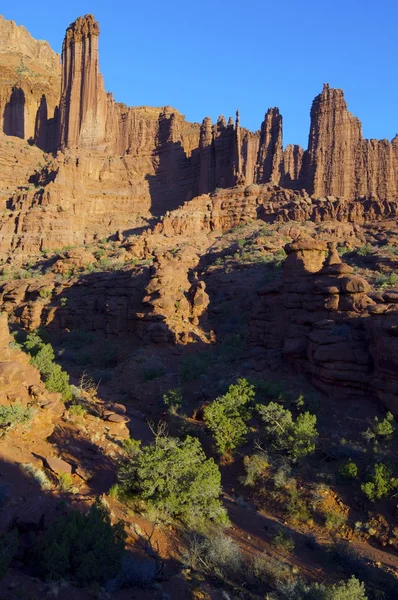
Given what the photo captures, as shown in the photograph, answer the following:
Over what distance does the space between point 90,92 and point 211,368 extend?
211 ft

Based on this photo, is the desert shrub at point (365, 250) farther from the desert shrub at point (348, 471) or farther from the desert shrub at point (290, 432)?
the desert shrub at point (348, 471)

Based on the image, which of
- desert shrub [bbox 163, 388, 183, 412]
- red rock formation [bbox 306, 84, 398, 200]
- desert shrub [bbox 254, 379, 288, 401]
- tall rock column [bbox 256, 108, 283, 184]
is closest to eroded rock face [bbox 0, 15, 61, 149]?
tall rock column [bbox 256, 108, 283, 184]

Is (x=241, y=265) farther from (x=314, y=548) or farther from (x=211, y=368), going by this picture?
(x=314, y=548)

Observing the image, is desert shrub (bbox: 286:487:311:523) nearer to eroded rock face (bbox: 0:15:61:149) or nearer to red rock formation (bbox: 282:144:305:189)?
red rock formation (bbox: 282:144:305:189)

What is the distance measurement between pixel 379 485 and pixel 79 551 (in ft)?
27.9

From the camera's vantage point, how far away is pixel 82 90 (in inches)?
2854

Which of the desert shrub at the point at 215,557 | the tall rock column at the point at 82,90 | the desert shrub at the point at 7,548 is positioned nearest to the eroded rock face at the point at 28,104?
the tall rock column at the point at 82,90

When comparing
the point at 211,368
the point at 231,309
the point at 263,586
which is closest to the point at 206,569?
the point at 263,586

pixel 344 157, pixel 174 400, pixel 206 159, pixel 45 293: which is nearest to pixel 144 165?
pixel 206 159

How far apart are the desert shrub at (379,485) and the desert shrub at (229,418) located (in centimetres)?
444

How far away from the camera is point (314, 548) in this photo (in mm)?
10758

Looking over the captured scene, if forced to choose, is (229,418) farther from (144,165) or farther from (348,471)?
(144,165)

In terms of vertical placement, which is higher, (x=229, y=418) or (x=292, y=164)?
(x=292, y=164)

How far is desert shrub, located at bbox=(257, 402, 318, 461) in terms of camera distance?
14258mm
